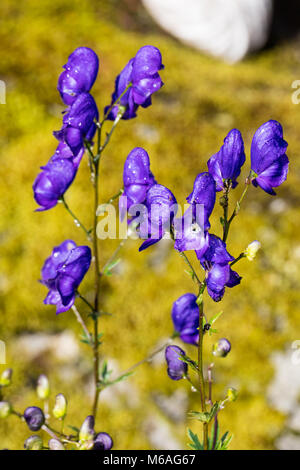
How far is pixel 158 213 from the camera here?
87 centimetres

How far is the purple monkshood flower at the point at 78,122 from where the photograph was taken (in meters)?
1.01

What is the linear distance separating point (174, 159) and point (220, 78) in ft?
5.62

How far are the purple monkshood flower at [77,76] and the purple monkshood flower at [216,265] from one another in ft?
1.60

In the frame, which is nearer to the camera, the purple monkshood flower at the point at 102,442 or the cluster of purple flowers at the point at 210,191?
the cluster of purple flowers at the point at 210,191

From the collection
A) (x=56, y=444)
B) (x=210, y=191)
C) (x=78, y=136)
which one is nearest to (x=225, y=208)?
(x=210, y=191)

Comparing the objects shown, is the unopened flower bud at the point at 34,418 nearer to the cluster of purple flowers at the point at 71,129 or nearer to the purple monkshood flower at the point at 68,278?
the purple monkshood flower at the point at 68,278

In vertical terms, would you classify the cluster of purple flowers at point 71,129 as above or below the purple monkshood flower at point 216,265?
above

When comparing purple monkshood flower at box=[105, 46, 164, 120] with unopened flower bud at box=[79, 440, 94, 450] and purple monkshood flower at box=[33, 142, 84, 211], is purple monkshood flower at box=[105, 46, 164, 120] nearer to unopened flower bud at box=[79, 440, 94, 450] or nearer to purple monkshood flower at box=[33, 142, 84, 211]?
purple monkshood flower at box=[33, 142, 84, 211]

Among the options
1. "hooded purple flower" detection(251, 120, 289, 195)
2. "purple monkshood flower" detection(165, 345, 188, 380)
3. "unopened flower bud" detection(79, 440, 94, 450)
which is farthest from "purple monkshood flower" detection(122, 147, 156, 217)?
"unopened flower bud" detection(79, 440, 94, 450)

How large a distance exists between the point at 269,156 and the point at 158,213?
0.25 metres

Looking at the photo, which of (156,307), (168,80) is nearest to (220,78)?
(168,80)

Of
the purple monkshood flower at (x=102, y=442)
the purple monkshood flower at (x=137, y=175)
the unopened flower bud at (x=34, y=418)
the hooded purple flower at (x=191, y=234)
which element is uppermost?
the purple monkshood flower at (x=137, y=175)

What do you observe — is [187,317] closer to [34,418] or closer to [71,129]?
[34,418]

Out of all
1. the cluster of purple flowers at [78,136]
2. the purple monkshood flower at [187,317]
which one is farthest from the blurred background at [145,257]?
the cluster of purple flowers at [78,136]
